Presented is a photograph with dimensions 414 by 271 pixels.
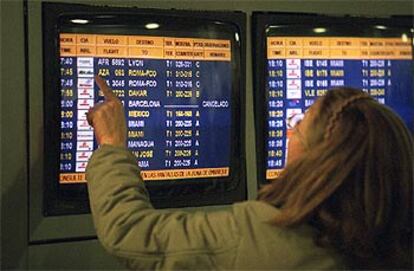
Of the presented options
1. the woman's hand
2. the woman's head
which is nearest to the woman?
the woman's head

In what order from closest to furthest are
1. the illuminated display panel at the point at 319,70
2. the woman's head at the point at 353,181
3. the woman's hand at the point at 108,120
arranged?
the woman's head at the point at 353,181, the woman's hand at the point at 108,120, the illuminated display panel at the point at 319,70

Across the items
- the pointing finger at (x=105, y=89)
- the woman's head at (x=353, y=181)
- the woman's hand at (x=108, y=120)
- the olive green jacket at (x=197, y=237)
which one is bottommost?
the olive green jacket at (x=197, y=237)

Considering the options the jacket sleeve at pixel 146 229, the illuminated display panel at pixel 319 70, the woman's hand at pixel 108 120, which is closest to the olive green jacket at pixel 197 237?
the jacket sleeve at pixel 146 229

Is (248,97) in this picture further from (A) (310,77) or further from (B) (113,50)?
(B) (113,50)

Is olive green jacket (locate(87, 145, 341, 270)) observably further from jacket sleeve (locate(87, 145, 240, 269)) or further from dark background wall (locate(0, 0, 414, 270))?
dark background wall (locate(0, 0, 414, 270))

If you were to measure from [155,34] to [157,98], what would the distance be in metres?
0.14

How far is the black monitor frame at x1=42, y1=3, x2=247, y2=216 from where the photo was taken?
53.1 inches

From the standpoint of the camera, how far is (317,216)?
1112 mm

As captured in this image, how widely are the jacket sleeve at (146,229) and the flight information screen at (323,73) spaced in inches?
16.8

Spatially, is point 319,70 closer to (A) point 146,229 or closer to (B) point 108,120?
(B) point 108,120

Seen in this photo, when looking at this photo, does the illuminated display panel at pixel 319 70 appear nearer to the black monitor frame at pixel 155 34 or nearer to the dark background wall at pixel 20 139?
the black monitor frame at pixel 155 34

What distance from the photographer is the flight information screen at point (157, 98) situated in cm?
137

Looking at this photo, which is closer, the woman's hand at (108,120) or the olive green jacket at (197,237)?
the olive green jacket at (197,237)

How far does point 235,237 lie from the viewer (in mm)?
1106
